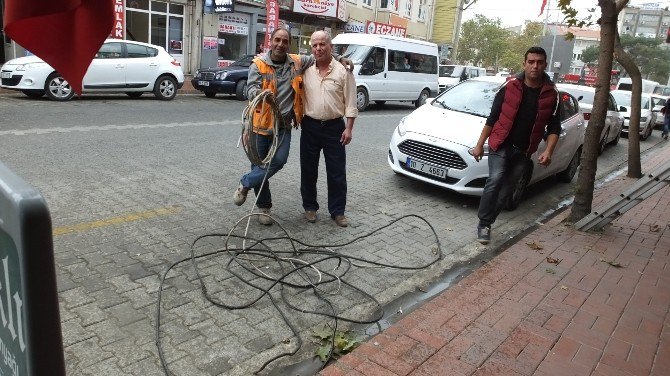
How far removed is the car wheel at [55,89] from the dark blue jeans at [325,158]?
941 centimetres

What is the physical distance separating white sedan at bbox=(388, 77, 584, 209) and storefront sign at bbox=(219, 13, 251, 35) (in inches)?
651

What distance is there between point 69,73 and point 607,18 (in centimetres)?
562

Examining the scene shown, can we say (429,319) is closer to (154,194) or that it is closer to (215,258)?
(215,258)

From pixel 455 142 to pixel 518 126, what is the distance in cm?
131

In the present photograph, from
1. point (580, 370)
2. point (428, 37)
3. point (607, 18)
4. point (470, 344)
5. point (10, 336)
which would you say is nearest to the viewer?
point (10, 336)

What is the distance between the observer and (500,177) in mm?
5113

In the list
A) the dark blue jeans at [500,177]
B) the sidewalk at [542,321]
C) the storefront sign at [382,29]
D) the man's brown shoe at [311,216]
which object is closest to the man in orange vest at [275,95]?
the man's brown shoe at [311,216]

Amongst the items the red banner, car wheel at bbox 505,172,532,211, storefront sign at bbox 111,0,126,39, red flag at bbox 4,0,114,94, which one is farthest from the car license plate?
the red banner

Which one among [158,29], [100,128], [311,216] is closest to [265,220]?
[311,216]

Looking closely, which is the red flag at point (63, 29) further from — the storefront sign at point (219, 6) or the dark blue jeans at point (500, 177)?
the storefront sign at point (219, 6)

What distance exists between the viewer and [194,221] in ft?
16.2

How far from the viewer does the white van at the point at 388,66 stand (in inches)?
640

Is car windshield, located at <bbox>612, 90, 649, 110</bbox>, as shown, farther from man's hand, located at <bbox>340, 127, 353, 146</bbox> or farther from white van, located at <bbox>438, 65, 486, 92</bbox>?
man's hand, located at <bbox>340, 127, 353, 146</bbox>

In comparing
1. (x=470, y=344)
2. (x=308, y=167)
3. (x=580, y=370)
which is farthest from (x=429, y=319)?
(x=308, y=167)
